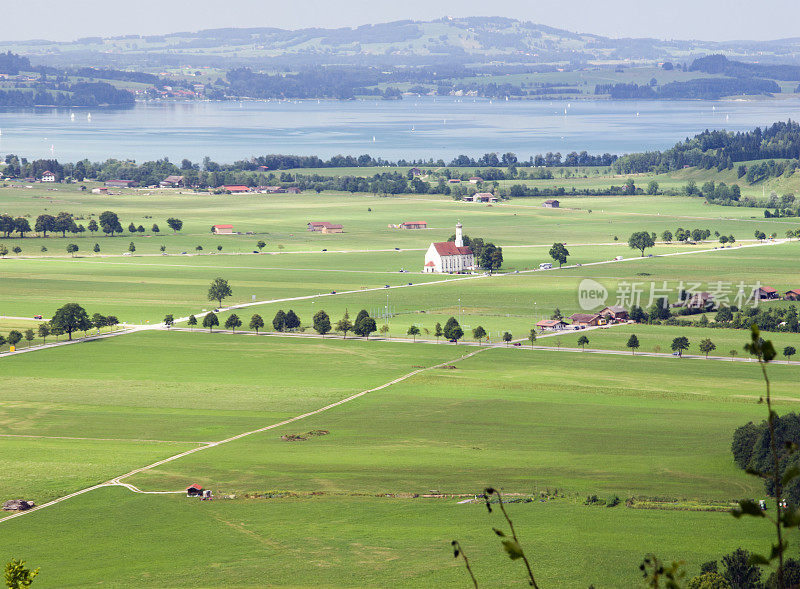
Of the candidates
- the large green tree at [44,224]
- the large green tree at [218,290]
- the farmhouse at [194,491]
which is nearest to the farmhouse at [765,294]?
the large green tree at [218,290]

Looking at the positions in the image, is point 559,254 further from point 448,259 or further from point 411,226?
point 411,226

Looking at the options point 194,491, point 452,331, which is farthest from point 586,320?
point 194,491

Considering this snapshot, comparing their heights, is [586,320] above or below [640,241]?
below

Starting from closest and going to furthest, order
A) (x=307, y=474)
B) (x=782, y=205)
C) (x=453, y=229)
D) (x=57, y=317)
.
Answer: (x=307, y=474) < (x=57, y=317) < (x=453, y=229) < (x=782, y=205)

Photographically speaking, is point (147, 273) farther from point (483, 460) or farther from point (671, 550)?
point (671, 550)

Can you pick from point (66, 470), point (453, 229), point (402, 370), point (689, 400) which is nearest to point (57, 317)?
point (402, 370)
